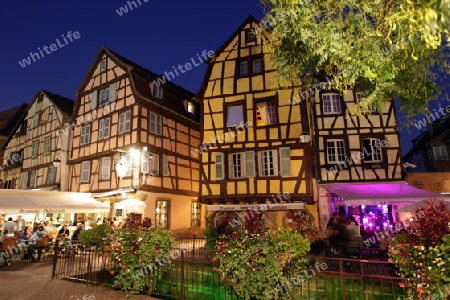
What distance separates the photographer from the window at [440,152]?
80.5ft

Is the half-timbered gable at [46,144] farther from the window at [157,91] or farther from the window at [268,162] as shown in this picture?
the window at [268,162]

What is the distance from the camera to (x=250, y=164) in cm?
1772

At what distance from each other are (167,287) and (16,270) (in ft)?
19.8

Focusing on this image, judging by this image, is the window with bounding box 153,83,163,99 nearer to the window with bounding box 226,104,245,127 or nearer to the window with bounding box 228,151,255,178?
the window with bounding box 226,104,245,127

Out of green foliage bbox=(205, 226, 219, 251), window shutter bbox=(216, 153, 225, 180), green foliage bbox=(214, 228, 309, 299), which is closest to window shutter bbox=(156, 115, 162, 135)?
window shutter bbox=(216, 153, 225, 180)

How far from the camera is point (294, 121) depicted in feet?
56.8

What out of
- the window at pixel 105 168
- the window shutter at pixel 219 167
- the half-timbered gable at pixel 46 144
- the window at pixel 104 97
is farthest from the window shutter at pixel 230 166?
the half-timbered gable at pixel 46 144

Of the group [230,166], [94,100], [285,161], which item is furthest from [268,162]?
[94,100]

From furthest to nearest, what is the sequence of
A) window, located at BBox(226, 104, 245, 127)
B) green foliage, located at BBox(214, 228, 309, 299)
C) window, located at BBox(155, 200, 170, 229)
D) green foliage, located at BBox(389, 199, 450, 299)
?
window, located at BBox(155, 200, 170, 229) → window, located at BBox(226, 104, 245, 127) → green foliage, located at BBox(214, 228, 309, 299) → green foliage, located at BBox(389, 199, 450, 299)

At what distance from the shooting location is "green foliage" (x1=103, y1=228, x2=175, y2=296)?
7.68 metres

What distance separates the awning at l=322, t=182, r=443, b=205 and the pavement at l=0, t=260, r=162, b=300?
1102cm

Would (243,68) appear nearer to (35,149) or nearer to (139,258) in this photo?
(139,258)

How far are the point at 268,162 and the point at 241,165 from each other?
157 centimetres

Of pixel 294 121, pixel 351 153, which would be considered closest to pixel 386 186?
pixel 351 153
